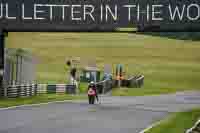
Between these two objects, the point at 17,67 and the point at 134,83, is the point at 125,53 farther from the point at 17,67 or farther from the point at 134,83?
the point at 17,67

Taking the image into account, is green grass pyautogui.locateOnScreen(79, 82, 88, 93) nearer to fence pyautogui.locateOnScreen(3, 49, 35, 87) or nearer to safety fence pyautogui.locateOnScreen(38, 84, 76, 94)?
safety fence pyautogui.locateOnScreen(38, 84, 76, 94)

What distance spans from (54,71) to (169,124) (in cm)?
5737

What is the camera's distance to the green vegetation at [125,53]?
77.4 meters

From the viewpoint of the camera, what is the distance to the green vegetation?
3046 inches

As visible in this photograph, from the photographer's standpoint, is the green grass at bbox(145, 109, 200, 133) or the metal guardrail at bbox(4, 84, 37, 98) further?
the metal guardrail at bbox(4, 84, 37, 98)

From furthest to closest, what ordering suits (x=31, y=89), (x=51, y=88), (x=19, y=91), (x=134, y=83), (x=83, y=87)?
1. (x=134, y=83)
2. (x=83, y=87)
3. (x=51, y=88)
4. (x=31, y=89)
5. (x=19, y=91)

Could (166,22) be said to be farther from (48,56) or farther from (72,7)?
(48,56)

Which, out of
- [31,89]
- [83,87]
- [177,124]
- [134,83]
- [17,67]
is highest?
[17,67]

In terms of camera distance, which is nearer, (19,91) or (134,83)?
(19,91)

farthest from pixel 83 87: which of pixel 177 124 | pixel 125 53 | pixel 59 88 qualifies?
pixel 177 124

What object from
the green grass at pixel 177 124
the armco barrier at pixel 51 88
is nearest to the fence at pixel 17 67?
the armco barrier at pixel 51 88

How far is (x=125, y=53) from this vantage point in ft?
290

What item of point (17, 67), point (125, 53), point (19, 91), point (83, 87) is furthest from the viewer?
point (125, 53)

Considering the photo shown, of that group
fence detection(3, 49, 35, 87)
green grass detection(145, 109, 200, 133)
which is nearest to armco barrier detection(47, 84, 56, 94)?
fence detection(3, 49, 35, 87)
